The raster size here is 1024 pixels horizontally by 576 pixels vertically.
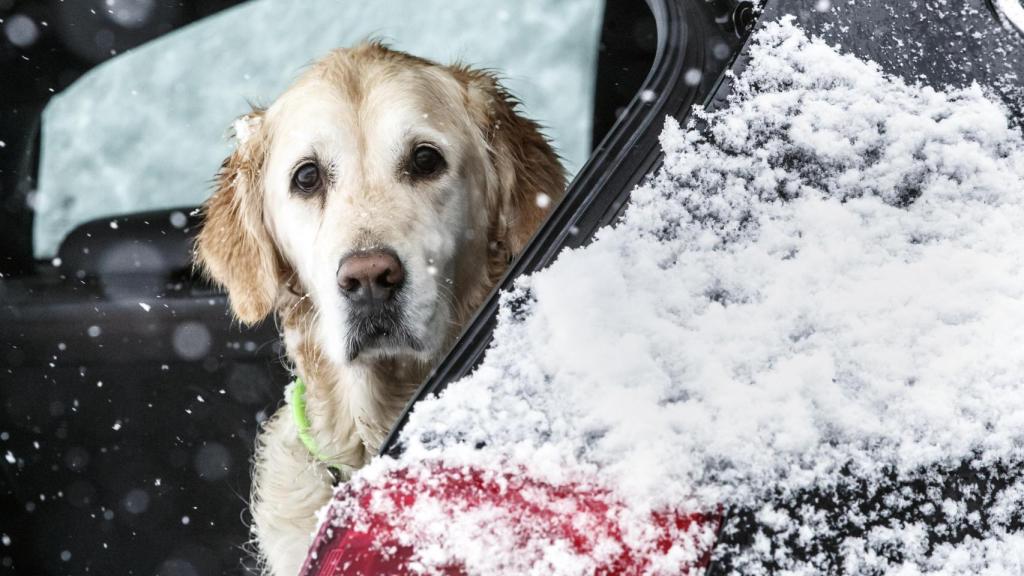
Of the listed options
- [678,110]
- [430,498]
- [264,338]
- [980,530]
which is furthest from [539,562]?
[264,338]

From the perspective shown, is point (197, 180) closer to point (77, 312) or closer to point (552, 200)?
point (77, 312)

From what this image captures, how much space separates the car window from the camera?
114 inches

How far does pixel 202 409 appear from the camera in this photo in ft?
9.59

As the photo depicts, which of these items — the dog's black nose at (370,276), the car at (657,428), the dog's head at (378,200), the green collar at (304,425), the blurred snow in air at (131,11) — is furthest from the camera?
the blurred snow in air at (131,11)

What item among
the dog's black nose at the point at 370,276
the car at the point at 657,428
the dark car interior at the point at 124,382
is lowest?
the dark car interior at the point at 124,382

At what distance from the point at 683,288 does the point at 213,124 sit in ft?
8.22

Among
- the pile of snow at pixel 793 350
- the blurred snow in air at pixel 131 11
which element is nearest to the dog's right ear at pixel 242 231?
the blurred snow in air at pixel 131 11

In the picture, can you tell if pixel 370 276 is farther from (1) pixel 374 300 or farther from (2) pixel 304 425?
(2) pixel 304 425

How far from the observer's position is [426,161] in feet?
8.29

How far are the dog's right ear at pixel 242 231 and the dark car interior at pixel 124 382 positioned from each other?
0.65ft

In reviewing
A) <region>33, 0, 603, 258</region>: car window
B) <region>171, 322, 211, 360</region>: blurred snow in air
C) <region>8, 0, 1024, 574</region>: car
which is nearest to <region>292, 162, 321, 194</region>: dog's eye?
<region>33, 0, 603, 258</region>: car window

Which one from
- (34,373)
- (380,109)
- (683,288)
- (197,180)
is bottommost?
(34,373)

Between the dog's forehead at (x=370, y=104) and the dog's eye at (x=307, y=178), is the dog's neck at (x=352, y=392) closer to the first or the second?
the dog's eye at (x=307, y=178)

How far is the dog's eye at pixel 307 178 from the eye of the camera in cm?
257
